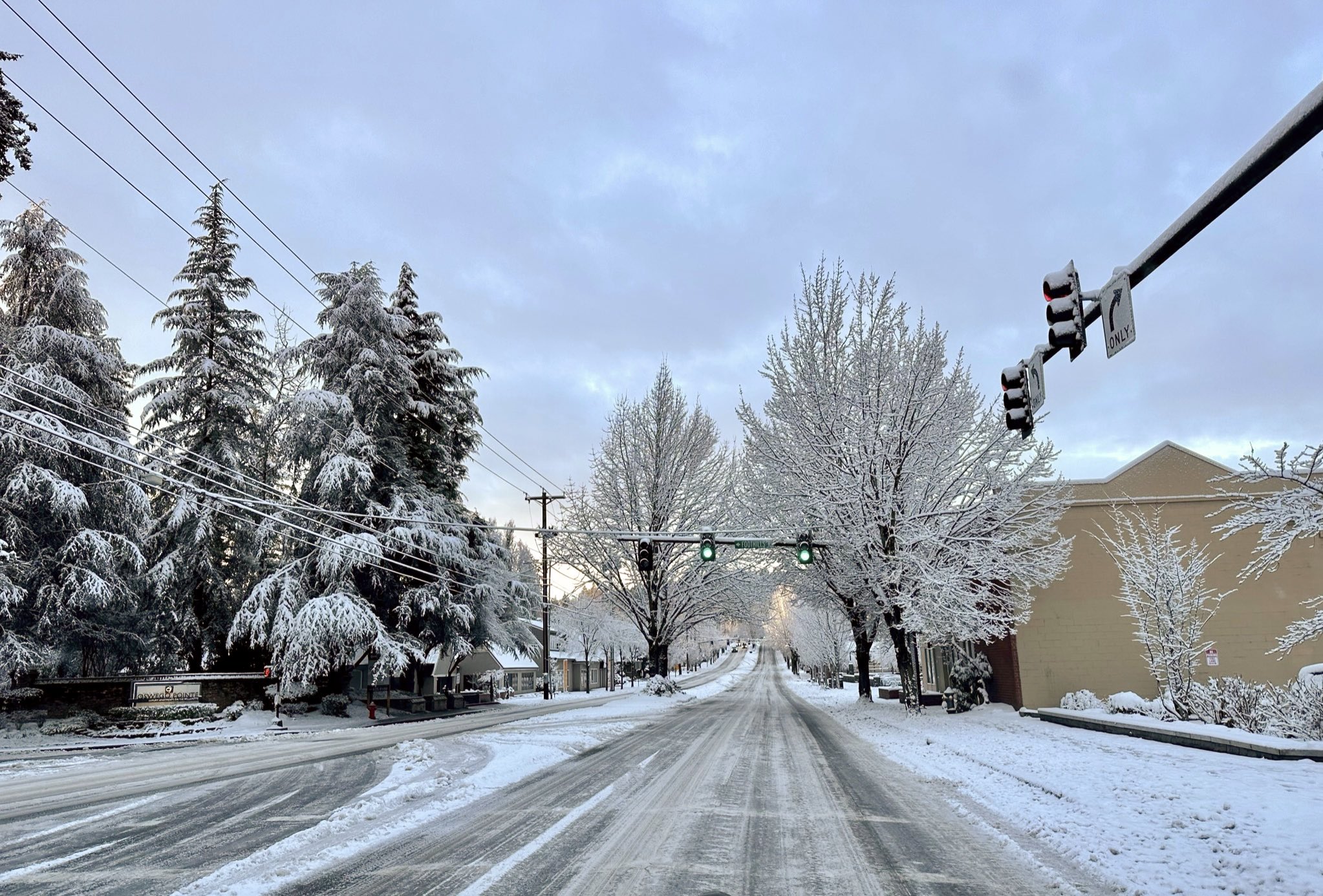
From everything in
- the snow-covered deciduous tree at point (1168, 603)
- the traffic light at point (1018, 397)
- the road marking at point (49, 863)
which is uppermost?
the traffic light at point (1018, 397)

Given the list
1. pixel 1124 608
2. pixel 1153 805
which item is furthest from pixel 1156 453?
pixel 1153 805

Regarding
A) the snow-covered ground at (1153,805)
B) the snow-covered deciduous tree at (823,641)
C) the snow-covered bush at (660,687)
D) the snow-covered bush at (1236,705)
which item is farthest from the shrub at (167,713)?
the snow-covered deciduous tree at (823,641)

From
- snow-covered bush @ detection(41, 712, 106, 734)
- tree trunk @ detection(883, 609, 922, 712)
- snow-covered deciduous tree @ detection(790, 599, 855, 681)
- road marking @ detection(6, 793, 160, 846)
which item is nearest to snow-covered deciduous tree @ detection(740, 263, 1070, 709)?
tree trunk @ detection(883, 609, 922, 712)

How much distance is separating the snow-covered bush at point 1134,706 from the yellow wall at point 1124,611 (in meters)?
5.04

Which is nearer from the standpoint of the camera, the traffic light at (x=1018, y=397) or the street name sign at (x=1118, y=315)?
the street name sign at (x=1118, y=315)

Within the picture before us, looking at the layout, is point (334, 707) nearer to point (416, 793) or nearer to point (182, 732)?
point (182, 732)

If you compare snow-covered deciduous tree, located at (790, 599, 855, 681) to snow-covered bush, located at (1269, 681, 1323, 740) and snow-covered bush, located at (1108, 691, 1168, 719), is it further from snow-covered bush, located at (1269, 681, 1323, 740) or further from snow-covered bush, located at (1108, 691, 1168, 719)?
snow-covered bush, located at (1269, 681, 1323, 740)

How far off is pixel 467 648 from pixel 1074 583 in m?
23.5

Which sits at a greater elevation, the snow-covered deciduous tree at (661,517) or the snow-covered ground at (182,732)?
the snow-covered deciduous tree at (661,517)

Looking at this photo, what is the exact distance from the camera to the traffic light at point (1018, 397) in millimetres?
9500

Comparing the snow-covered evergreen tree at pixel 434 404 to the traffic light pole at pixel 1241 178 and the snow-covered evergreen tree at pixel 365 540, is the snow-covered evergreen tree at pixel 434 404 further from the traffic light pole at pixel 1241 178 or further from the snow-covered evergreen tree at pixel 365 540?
the traffic light pole at pixel 1241 178

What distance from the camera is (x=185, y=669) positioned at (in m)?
28.3

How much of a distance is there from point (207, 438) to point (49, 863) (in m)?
23.8

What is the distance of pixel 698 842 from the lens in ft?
23.3
